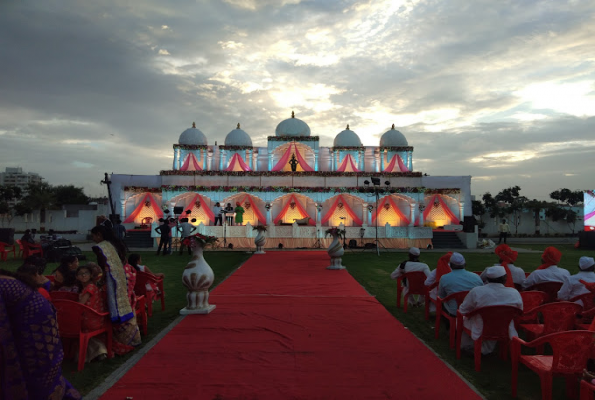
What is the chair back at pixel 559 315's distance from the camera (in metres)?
4.25

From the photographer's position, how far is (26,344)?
7.53ft

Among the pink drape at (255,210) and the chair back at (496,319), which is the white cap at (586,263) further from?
the pink drape at (255,210)

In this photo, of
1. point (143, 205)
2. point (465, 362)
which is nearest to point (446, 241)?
point (465, 362)

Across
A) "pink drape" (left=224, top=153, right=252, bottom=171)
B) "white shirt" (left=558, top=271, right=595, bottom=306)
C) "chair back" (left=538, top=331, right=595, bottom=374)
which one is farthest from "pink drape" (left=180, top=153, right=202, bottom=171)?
"chair back" (left=538, top=331, right=595, bottom=374)

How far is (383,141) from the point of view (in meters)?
32.2

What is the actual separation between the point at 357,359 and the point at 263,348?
1.20 metres

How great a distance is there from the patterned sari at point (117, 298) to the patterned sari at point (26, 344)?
7.11 feet

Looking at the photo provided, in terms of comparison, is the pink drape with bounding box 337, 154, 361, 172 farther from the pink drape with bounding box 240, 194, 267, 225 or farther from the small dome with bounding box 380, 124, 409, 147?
the pink drape with bounding box 240, 194, 267, 225

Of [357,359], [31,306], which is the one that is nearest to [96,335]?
[31,306]

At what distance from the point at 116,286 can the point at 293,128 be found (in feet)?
90.0

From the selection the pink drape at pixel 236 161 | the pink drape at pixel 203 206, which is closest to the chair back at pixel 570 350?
the pink drape at pixel 203 206

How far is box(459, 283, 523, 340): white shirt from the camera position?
171 inches

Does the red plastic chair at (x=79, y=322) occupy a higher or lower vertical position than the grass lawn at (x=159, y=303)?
higher

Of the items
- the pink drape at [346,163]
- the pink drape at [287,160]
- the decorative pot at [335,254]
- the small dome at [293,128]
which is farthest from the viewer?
the small dome at [293,128]
